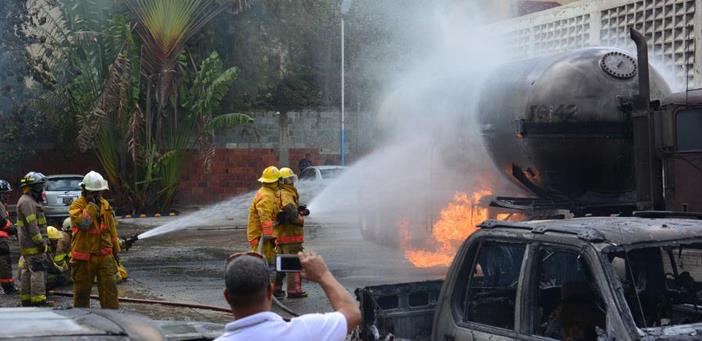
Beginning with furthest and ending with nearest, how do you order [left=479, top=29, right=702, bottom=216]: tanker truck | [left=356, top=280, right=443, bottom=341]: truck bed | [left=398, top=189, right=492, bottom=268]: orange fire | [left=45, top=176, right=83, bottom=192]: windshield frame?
[left=45, top=176, right=83, bottom=192]: windshield frame
[left=398, top=189, right=492, bottom=268]: orange fire
[left=479, top=29, right=702, bottom=216]: tanker truck
[left=356, top=280, right=443, bottom=341]: truck bed

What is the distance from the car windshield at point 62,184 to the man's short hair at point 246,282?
68.6 ft

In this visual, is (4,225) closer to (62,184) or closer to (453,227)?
(453,227)

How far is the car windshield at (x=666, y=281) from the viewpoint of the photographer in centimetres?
451

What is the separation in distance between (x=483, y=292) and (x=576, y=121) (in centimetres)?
625

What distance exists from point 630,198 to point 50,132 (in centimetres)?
2078

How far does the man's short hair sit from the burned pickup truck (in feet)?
5.85

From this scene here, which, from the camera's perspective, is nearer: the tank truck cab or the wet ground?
the tank truck cab

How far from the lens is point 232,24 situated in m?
29.1

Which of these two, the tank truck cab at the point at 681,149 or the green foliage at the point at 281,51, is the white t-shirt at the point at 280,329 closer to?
the tank truck cab at the point at 681,149

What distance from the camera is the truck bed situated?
512 cm

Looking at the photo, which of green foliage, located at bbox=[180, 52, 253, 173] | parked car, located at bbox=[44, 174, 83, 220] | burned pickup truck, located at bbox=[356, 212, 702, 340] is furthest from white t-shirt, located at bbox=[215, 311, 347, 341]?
green foliage, located at bbox=[180, 52, 253, 173]

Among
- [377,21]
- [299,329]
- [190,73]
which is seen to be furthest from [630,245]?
[377,21]

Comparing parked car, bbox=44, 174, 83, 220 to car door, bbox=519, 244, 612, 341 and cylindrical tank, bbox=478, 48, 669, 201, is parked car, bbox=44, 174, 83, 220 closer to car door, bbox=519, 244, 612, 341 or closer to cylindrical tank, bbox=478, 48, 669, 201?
cylindrical tank, bbox=478, 48, 669, 201

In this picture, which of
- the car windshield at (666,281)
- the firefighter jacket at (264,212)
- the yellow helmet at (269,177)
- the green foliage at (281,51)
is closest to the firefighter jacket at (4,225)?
the firefighter jacket at (264,212)
